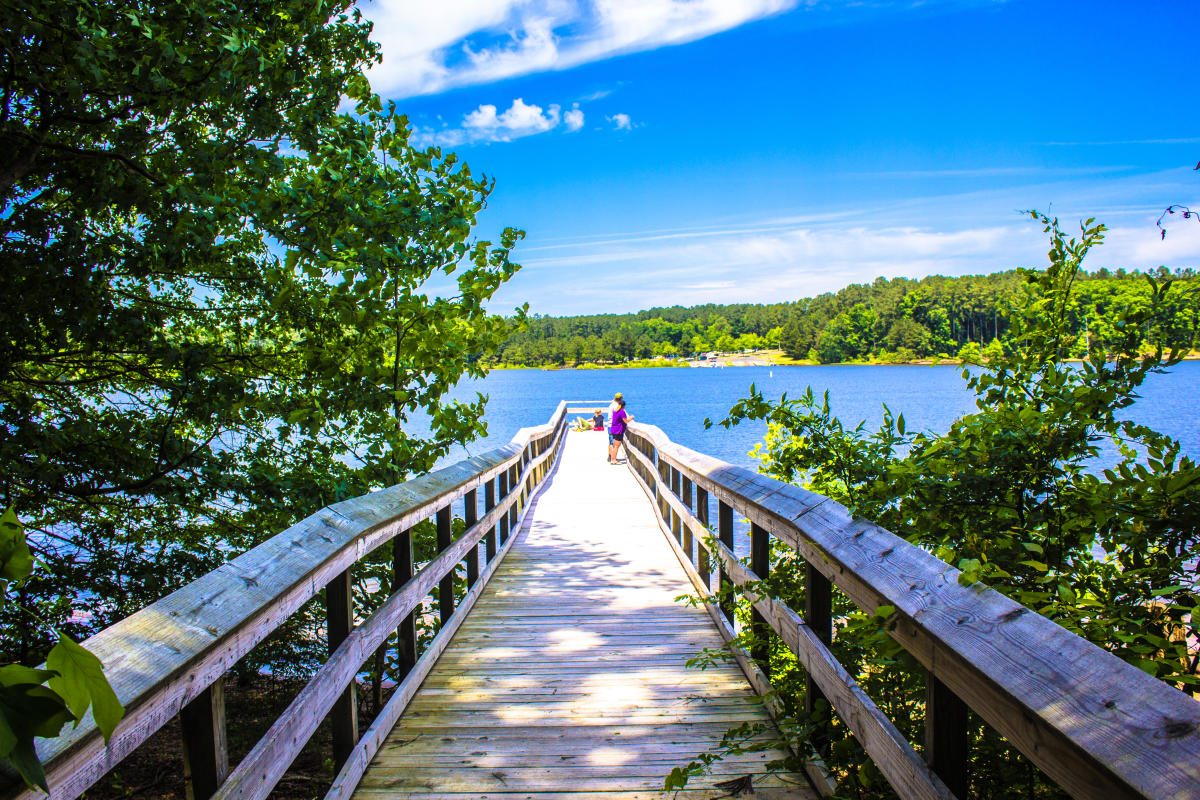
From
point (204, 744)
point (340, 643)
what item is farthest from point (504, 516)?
point (204, 744)

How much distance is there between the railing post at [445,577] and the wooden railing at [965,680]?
170 cm

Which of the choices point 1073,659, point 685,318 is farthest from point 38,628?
point 685,318

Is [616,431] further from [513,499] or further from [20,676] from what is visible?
[20,676]

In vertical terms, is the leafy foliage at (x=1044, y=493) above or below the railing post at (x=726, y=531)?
above

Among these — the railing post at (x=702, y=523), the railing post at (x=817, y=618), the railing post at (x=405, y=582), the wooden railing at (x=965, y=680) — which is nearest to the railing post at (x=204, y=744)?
the railing post at (x=405, y=582)

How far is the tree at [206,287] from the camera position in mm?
3242

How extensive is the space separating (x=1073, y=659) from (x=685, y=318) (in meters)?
158

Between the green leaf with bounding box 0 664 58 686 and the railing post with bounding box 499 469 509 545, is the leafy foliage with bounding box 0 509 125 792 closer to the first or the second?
the green leaf with bounding box 0 664 58 686

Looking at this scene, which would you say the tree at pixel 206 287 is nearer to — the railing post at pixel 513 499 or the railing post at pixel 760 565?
the railing post at pixel 760 565

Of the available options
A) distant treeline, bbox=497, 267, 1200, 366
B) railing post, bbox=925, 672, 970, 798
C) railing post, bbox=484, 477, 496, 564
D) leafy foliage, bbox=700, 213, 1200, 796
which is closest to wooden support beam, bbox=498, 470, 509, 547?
railing post, bbox=484, 477, 496, 564

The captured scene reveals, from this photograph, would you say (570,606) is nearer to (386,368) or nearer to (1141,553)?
(386,368)

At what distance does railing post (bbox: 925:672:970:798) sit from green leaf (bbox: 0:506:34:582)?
1674mm

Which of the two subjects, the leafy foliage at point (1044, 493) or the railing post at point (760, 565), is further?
the railing post at point (760, 565)

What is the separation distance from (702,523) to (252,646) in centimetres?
334
